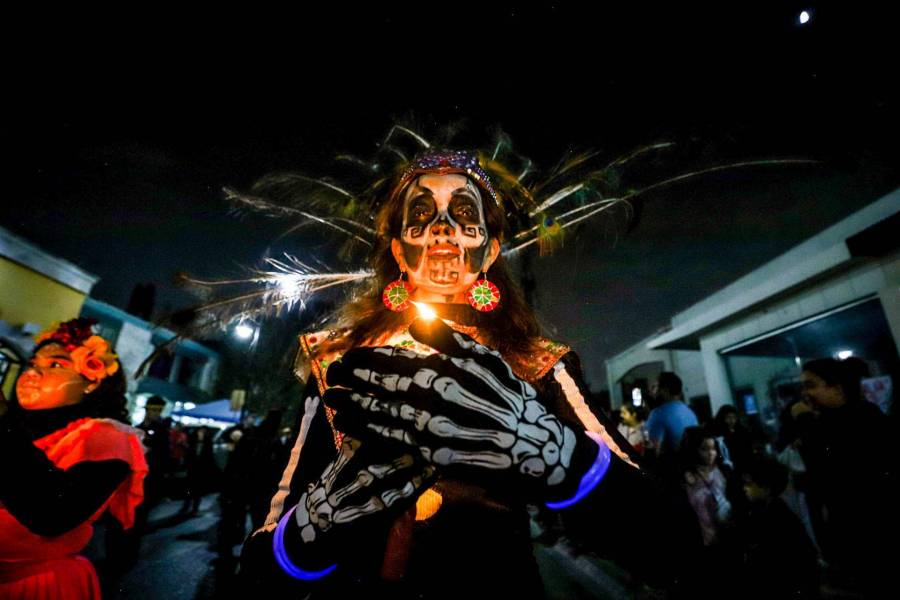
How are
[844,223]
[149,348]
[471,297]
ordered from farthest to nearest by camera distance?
[149,348]
[844,223]
[471,297]

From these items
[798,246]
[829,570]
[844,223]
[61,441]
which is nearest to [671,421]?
[829,570]

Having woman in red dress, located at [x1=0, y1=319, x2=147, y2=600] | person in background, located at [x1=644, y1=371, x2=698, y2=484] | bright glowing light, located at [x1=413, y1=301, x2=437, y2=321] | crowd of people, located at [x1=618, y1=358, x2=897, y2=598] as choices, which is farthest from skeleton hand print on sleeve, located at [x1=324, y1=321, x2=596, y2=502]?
person in background, located at [x1=644, y1=371, x2=698, y2=484]

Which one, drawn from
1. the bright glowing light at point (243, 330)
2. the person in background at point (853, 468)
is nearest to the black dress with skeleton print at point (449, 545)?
the bright glowing light at point (243, 330)

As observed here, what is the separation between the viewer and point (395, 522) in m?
1.27

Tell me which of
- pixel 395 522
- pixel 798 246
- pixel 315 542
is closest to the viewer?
pixel 315 542

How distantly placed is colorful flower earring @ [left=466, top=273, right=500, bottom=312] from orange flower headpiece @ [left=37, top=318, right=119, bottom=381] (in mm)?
3075

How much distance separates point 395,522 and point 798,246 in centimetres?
1560

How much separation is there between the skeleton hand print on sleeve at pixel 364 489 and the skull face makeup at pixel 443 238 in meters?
0.73

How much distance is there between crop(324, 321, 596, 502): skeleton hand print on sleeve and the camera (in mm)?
901

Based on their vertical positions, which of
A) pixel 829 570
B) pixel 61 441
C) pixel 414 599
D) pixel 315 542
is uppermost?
pixel 61 441

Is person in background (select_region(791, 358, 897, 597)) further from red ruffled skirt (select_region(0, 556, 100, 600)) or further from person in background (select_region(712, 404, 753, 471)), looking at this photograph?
red ruffled skirt (select_region(0, 556, 100, 600))

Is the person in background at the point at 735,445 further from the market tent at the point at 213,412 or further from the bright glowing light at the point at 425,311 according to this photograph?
the market tent at the point at 213,412

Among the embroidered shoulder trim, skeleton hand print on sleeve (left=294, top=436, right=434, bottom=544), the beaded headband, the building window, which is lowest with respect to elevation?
skeleton hand print on sleeve (left=294, top=436, right=434, bottom=544)

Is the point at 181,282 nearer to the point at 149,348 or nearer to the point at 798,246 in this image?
the point at 798,246
